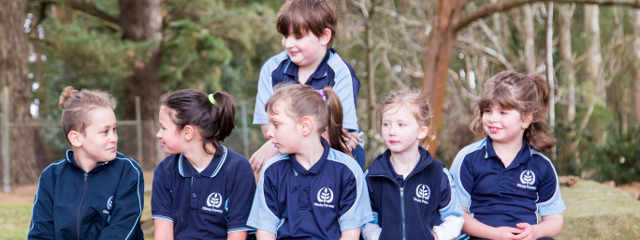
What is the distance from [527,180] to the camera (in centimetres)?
275

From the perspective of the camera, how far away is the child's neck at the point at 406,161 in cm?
257

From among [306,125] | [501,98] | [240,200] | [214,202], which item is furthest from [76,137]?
[501,98]

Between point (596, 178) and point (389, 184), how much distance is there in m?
7.31

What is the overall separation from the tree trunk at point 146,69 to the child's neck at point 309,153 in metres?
9.89

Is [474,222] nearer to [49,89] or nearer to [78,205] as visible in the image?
[78,205]

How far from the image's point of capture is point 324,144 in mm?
2492

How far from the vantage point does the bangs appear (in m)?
2.76

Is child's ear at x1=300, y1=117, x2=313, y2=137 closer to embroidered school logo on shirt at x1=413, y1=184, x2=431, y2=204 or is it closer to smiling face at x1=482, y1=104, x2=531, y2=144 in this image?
embroidered school logo on shirt at x1=413, y1=184, x2=431, y2=204

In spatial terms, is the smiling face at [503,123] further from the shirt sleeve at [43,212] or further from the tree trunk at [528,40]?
the tree trunk at [528,40]

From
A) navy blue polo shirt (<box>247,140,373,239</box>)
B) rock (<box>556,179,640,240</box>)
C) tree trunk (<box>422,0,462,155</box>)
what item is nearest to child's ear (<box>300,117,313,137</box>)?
navy blue polo shirt (<box>247,140,373,239</box>)

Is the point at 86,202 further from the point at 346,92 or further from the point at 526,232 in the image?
the point at 526,232

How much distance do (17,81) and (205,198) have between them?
8.24 m

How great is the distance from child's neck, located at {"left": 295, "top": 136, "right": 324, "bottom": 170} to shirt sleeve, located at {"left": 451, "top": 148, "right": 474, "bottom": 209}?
79 centimetres

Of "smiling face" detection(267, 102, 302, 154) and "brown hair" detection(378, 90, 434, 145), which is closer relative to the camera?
"smiling face" detection(267, 102, 302, 154)
